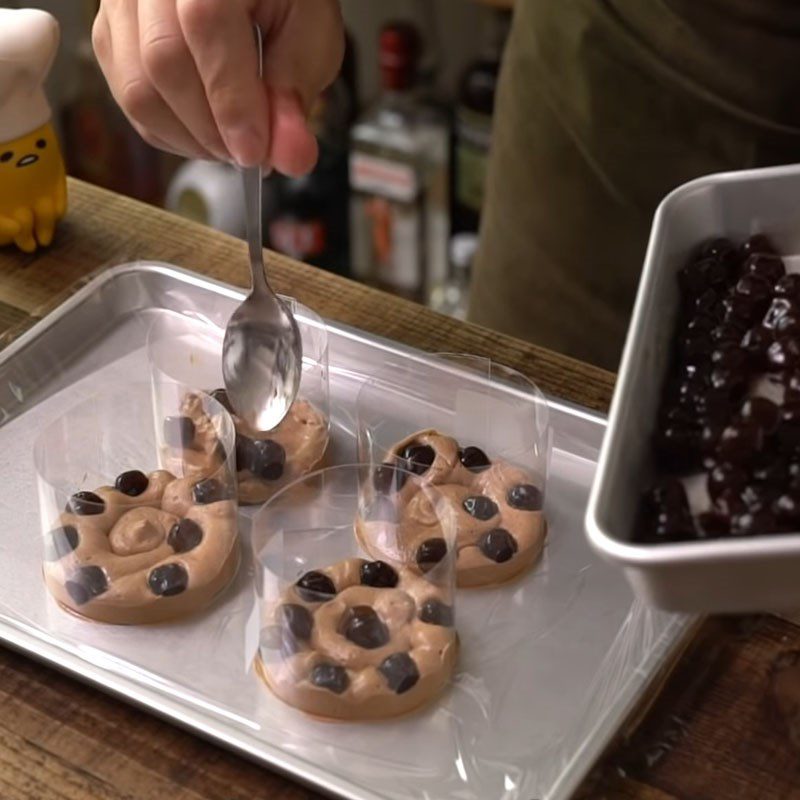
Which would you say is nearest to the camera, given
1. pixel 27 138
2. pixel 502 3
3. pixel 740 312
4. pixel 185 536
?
pixel 740 312

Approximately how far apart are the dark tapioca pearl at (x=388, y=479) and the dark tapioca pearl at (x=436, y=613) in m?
0.07

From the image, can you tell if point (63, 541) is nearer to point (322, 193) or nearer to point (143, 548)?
point (143, 548)

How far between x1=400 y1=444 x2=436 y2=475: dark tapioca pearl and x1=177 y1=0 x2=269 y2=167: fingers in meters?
0.17

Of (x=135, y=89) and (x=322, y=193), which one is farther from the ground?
(x=135, y=89)

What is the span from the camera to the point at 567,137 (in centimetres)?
97

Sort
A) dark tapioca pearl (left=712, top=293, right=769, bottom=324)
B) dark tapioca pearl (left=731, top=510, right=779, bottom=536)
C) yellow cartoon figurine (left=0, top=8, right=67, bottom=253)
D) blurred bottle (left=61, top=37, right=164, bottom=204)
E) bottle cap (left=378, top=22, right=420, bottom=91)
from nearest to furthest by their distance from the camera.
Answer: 1. dark tapioca pearl (left=731, top=510, right=779, bottom=536)
2. dark tapioca pearl (left=712, top=293, right=769, bottom=324)
3. yellow cartoon figurine (left=0, top=8, right=67, bottom=253)
4. bottle cap (left=378, top=22, right=420, bottom=91)
5. blurred bottle (left=61, top=37, right=164, bottom=204)

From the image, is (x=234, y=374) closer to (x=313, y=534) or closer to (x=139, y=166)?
(x=313, y=534)

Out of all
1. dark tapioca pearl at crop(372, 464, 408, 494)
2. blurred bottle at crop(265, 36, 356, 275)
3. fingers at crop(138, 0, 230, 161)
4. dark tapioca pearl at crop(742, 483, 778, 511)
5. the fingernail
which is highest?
fingers at crop(138, 0, 230, 161)

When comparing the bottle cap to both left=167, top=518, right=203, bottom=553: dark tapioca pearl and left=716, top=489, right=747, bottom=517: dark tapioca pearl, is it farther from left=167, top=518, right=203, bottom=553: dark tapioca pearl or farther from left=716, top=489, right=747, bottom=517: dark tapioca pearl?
left=716, top=489, right=747, bottom=517: dark tapioca pearl

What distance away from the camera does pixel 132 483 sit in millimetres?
729

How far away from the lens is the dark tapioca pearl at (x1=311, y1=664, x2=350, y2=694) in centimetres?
62

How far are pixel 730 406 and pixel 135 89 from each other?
318 mm

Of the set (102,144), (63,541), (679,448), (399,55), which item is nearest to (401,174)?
(399,55)

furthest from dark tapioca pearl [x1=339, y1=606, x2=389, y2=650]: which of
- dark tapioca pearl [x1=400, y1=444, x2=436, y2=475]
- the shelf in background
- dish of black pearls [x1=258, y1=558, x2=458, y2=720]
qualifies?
the shelf in background
